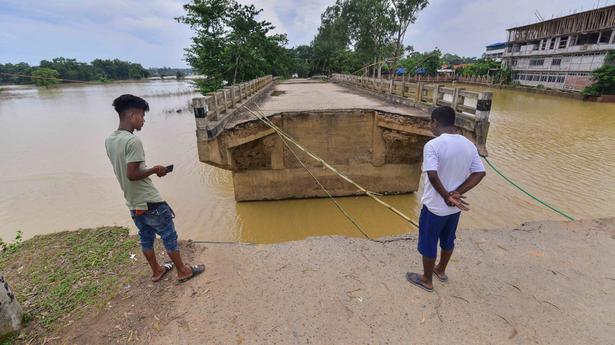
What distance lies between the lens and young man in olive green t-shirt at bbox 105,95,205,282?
261cm

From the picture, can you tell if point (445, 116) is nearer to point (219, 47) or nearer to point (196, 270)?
point (196, 270)

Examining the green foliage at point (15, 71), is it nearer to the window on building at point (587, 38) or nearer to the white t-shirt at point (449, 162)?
the white t-shirt at point (449, 162)

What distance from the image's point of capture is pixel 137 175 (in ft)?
8.67

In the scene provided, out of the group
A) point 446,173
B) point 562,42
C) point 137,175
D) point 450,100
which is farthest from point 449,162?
point 562,42

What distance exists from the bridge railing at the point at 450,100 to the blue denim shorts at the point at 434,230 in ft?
13.4

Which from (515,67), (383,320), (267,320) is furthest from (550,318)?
(515,67)

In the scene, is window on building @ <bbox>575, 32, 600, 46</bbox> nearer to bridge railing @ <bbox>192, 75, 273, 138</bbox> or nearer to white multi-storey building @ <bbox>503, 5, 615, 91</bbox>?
white multi-storey building @ <bbox>503, 5, 615, 91</bbox>

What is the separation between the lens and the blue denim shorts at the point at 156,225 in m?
2.91

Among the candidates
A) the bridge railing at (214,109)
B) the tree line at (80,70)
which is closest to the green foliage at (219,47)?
the bridge railing at (214,109)

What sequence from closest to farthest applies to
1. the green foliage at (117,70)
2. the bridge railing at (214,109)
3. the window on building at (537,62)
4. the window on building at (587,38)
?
1. the bridge railing at (214,109)
2. the window on building at (587,38)
3. the window on building at (537,62)
4. the green foliage at (117,70)

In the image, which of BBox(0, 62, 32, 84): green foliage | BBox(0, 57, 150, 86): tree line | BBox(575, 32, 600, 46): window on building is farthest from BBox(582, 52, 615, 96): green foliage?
BBox(0, 62, 32, 84): green foliage

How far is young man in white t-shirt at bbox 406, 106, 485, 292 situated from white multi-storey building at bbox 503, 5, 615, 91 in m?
38.7

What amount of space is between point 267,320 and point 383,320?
Result: 114cm

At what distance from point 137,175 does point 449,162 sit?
2.88 meters
